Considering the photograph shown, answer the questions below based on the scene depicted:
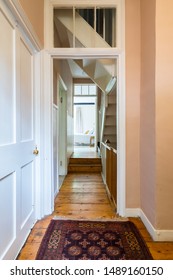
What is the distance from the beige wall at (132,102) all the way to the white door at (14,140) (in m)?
1.17

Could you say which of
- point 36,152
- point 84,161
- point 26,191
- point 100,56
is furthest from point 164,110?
point 84,161

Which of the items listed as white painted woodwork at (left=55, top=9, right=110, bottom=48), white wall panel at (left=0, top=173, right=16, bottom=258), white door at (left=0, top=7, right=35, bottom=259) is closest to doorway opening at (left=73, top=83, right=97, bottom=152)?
white painted woodwork at (left=55, top=9, right=110, bottom=48)

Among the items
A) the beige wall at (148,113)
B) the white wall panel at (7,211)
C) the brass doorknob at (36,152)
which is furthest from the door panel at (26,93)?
the beige wall at (148,113)

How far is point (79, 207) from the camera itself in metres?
2.73

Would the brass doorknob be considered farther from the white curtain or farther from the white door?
the white curtain

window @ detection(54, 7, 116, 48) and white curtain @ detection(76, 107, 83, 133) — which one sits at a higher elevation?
window @ detection(54, 7, 116, 48)

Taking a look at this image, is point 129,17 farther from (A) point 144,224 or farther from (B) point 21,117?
(A) point 144,224

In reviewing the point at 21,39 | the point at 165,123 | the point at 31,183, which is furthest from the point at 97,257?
the point at 21,39

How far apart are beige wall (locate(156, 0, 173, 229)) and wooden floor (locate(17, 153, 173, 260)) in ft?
0.89

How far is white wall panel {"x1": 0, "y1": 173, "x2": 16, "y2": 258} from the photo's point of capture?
1.38 m

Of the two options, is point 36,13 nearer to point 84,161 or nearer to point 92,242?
point 92,242

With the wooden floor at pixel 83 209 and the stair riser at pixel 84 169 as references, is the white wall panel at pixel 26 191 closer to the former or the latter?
Result: the wooden floor at pixel 83 209

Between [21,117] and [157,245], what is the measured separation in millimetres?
1746

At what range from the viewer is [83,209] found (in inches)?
105
